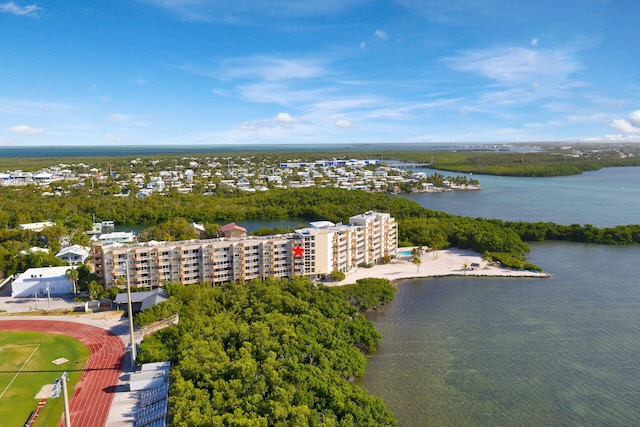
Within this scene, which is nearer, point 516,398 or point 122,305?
point 516,398

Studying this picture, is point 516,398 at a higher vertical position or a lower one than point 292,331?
lower

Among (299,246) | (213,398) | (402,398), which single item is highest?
(299,246)

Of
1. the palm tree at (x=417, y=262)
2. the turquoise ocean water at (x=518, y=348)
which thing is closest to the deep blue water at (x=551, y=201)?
the turquoise ocean water at (x=518, y=348)

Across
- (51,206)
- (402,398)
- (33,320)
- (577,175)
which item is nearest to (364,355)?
(402,398)

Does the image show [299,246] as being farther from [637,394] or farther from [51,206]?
[51,206]

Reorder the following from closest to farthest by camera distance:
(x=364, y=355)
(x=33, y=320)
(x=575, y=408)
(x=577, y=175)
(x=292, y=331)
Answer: (x=575, y=408), (x=292, y=331), (x=364, y=355), (x=33, y=320), (x=577, y=175)

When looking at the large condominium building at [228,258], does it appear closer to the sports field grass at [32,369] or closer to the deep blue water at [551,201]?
the sports field grass at [32,369]

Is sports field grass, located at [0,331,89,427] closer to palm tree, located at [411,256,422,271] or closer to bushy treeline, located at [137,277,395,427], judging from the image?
bushy treeline, located at [137,277,395,427]
